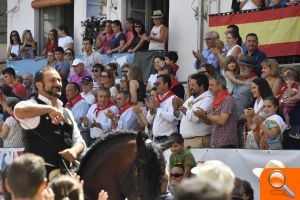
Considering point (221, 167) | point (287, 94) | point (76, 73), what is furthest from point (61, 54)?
point (221, 167)

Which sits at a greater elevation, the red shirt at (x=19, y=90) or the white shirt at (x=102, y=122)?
the red shirt at (x=19, y=90)

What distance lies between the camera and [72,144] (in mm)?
7980

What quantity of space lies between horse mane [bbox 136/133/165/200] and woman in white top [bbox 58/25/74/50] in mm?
11919

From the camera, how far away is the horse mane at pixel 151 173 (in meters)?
7.14

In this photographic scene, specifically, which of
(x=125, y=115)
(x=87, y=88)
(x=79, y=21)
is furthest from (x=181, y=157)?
(x=79, y=21)

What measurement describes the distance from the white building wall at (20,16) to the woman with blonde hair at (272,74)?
1055 cm

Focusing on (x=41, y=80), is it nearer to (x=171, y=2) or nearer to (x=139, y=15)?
(x=171, y=2)

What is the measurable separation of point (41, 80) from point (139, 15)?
1064cm

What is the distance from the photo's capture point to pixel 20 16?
21406 mm

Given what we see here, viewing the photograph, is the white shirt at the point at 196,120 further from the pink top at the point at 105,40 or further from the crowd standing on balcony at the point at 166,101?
the pink top at the point at 105,40

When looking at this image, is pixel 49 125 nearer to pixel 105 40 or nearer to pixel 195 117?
pixel 195 117

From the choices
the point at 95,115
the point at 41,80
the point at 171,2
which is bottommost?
the point at 95,115

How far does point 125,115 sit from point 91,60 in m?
3.72

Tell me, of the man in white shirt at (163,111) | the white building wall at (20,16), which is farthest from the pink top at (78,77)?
the white building wall at (20,16)
